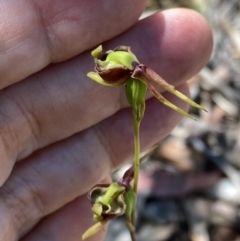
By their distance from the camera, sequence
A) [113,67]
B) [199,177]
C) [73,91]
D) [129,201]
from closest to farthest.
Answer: [113,67]
[129,201]
[73,91]
[199,177]

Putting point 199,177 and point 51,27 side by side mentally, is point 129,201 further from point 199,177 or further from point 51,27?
point 199,177

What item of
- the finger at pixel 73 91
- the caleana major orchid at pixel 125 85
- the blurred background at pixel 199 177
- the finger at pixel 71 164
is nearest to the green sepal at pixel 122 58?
the caleana major orchid at pixel 125 85

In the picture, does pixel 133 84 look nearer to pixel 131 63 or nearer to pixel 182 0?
pixel 131 63

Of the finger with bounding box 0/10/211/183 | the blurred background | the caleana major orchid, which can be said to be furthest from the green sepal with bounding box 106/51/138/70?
the blurred background

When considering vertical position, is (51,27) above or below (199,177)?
above

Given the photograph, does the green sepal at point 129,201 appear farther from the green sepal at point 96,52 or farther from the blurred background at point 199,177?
the blurred background at point 199,177

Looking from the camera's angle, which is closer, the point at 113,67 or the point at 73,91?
the point at 113,67

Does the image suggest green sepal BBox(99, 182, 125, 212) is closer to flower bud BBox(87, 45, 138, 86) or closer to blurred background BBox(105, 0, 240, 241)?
flower bud BBox(87, 45, 138, 86)

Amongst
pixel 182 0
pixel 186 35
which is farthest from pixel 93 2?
pixel 182 0

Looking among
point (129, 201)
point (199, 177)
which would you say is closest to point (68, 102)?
point (129, 201)
